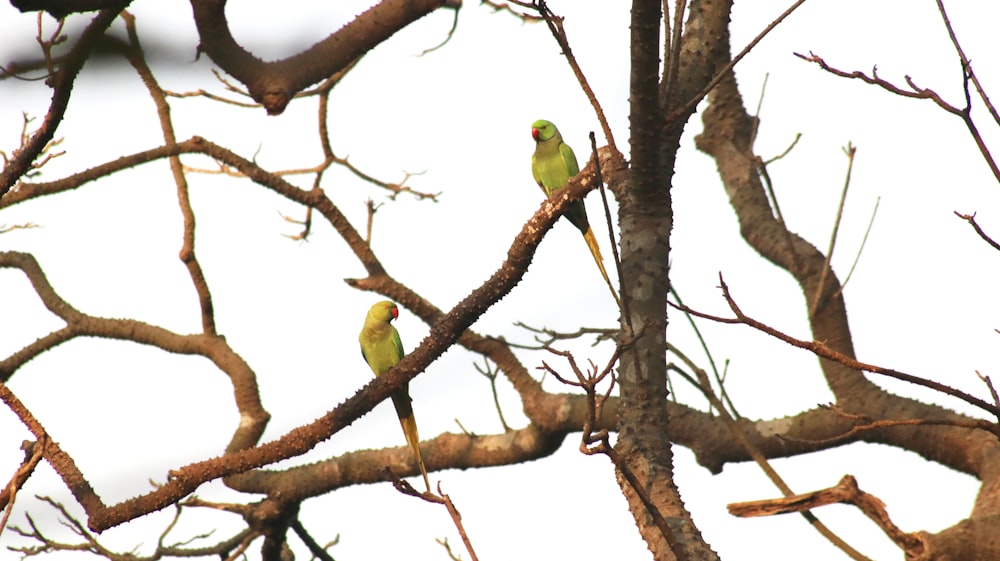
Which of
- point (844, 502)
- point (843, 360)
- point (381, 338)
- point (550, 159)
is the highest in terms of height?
point (550, 159)

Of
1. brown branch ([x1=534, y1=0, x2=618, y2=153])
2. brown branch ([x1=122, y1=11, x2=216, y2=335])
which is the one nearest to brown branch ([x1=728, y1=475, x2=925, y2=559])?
brown branch ([x1=534, y1=0, x2=618, y2=153])


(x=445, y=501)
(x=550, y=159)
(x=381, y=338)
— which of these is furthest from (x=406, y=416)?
(x=445, y=501)

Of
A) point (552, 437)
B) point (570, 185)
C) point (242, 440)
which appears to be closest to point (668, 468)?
point (570, 185)

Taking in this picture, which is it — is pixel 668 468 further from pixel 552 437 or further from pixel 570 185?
pixel 552 437

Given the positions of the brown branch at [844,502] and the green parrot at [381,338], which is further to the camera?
the green parrot at [381,338]

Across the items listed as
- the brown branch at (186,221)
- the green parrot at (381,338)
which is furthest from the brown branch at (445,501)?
the brown branch at (186,221)

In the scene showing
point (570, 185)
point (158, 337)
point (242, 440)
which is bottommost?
point (570, 185)

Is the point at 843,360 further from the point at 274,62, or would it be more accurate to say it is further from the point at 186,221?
the point at 186,221

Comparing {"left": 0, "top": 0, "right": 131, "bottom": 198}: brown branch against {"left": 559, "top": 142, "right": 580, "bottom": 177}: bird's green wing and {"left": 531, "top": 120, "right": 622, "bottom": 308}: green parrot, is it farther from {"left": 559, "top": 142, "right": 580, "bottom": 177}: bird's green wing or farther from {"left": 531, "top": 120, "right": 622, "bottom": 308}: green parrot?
{"left": 559, "top": 142, "right": 580, "bottom": 177}: bird's green wing

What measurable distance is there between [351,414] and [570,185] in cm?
112

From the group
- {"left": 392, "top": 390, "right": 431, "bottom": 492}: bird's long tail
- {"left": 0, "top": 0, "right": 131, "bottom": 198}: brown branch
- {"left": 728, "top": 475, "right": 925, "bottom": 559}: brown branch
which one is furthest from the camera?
{"left": 392, "top": 390, "right": 431, "bottom": 492}: bird's long tail

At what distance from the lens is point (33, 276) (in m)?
5.35

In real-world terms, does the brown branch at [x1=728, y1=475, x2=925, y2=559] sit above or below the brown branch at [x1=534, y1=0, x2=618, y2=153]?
below

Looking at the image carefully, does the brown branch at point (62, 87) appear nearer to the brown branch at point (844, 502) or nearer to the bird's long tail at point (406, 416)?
the brown branch at point (844, 502)
